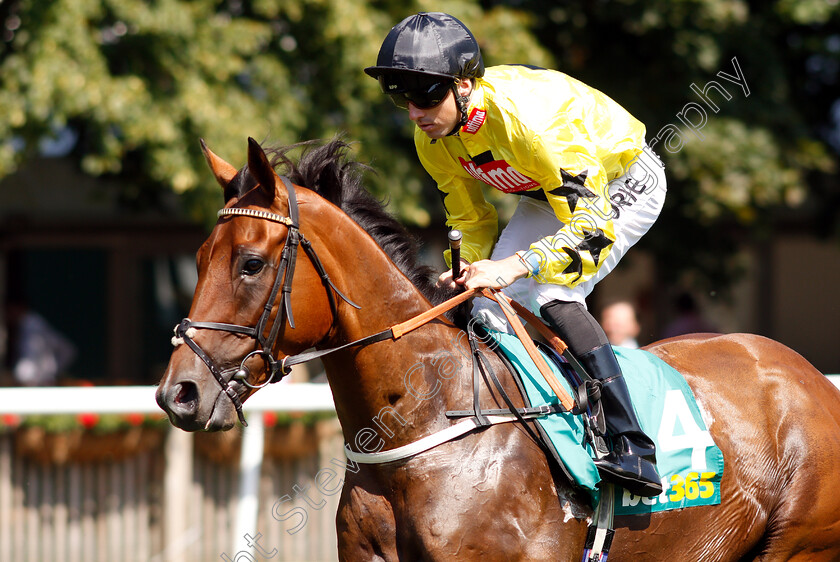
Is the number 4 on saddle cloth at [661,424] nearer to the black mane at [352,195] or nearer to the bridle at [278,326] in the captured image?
the black mane at [352,195]

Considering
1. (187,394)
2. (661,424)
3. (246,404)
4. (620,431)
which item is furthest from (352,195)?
(246,404)

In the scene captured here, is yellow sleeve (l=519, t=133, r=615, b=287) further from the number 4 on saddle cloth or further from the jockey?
the number 4 on saddle cloth

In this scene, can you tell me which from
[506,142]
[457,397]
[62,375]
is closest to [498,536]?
[457,397]

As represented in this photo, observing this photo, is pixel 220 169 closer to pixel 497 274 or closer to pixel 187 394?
pixel 187 394

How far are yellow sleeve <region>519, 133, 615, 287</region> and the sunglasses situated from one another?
0.33m

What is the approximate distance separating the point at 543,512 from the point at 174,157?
4.76m

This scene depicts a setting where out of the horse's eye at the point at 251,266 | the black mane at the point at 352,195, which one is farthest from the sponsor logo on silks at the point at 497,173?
the horse's eye at the point at 251,266

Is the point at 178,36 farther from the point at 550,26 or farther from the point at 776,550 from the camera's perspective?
the point at 776,550

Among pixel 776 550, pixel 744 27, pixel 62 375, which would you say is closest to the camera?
pixel 776 550

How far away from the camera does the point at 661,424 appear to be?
9.49 ft

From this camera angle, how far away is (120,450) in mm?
5168

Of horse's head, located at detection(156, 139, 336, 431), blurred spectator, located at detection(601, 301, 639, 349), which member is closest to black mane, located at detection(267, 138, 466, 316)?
horse's head, located at detection(156, 139, 336, 431)

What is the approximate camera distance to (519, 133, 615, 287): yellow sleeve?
2656 mm

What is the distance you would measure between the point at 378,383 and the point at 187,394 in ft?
1.90
